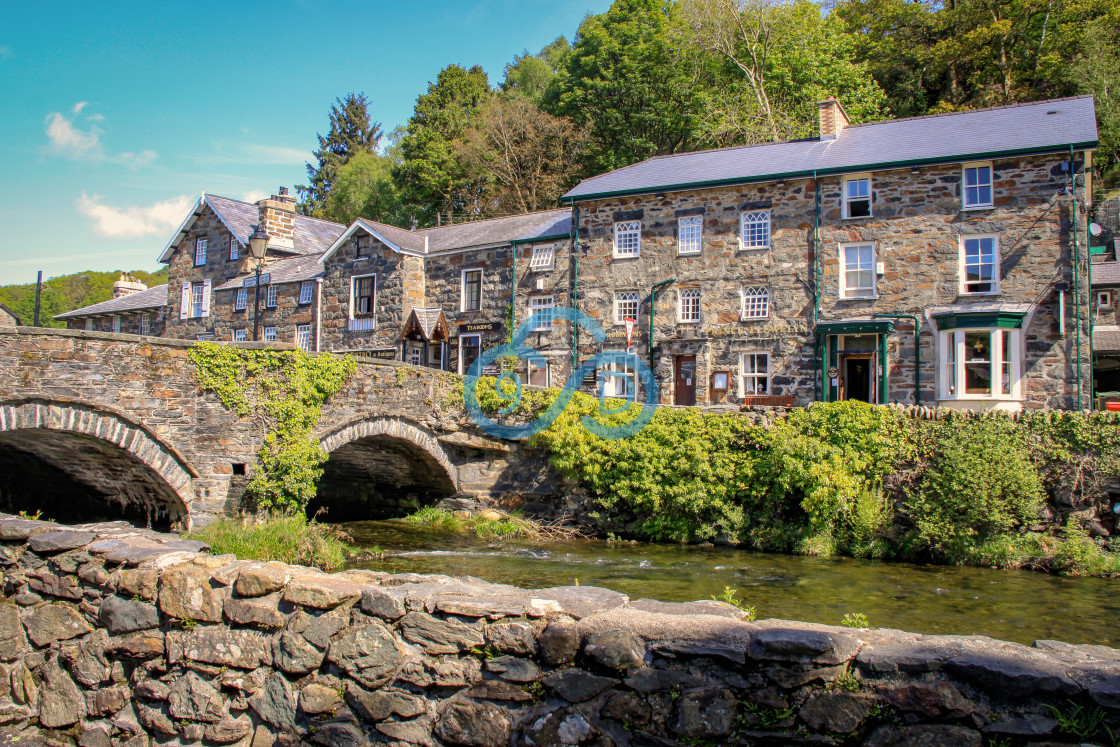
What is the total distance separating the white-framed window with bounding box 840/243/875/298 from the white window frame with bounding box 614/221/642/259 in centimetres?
670

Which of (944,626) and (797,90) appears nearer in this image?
(944,626)

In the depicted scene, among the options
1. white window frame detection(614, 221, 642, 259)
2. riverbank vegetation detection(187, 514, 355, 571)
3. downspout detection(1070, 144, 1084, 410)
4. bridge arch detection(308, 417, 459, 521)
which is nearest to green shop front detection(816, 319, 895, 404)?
downspout detection(1070, 144, 1084, 410)

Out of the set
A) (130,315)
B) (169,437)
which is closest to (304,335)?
(130,315)

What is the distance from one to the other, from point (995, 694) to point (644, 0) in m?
45.8

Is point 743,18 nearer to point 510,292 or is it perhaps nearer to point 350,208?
point 510,292

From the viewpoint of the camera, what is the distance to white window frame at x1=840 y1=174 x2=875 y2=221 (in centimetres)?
2384

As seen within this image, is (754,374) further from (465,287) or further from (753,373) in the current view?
(465,287)

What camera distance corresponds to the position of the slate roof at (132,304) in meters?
42.2

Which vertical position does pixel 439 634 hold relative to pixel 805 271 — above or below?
below

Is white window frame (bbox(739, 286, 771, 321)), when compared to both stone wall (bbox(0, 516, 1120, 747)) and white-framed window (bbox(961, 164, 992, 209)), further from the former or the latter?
stone wall (bbox(0, 516, 1120, 747))

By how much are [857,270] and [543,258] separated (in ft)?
36.0

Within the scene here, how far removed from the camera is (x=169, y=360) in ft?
44.6

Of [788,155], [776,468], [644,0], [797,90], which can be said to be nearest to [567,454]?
[776,468]

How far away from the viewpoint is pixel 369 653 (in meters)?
5.08
